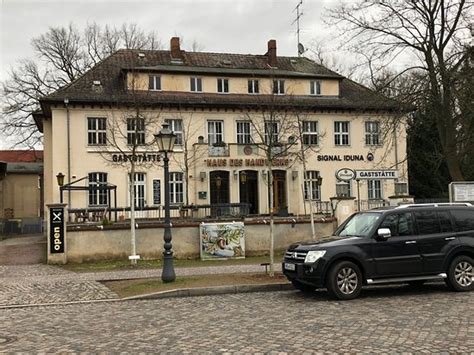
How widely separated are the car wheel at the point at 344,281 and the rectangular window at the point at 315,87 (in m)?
28.1

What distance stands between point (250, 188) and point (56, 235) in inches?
725

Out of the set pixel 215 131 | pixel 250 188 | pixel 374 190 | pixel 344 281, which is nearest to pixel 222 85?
pixel 215 131

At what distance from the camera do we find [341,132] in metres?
38.1

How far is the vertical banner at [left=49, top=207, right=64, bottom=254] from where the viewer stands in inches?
754

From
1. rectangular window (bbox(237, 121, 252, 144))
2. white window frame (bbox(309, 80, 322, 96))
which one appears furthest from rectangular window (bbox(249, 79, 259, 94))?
white window frame (bbox(309, 80, 322, 96))

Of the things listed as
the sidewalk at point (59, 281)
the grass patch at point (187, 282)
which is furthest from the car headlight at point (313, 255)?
the sidewalk at point (59, 281)

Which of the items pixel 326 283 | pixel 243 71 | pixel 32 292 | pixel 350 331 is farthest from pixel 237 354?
pixel 243 71

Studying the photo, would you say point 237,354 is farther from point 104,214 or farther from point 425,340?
point 104,214

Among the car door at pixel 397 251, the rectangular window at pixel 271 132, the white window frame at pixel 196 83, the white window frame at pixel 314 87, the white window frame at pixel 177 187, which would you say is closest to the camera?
the car door at pixel 397 251

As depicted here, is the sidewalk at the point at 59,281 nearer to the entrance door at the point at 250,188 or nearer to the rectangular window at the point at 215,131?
the entrance door at the point at 250,188

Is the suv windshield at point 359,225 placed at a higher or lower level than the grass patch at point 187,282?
higher

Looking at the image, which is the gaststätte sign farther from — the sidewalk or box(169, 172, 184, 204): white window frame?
box(169, 172, 184, 204): white window frame

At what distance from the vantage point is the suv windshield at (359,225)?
480 inches

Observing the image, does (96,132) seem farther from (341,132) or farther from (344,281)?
(344,281)
